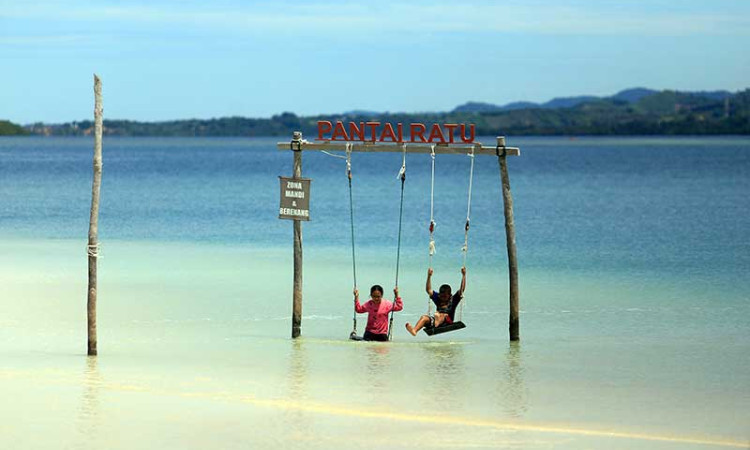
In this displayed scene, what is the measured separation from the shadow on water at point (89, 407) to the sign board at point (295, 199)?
3.58 metres

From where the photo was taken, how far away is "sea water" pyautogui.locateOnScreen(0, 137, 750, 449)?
12820 mm

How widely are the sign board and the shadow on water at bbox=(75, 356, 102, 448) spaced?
3581 mm

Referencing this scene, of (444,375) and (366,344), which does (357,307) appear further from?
(444,375)

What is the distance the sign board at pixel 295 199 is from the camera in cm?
1802

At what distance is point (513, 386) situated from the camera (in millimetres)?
15180

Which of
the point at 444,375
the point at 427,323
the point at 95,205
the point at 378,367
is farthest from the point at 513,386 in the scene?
the point at 95,205

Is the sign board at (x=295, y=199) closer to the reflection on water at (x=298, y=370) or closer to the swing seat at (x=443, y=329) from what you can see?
the reflection on water at (x=298, y=370)

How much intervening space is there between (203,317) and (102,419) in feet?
26.6

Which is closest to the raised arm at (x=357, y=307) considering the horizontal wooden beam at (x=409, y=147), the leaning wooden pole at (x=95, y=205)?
the horizontal wooden beam at (x=409, y=147)

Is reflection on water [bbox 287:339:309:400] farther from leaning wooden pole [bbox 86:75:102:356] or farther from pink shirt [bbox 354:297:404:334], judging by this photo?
leaning wooden pole [bbox 86:75:102:356]

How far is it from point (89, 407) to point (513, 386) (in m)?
5.02

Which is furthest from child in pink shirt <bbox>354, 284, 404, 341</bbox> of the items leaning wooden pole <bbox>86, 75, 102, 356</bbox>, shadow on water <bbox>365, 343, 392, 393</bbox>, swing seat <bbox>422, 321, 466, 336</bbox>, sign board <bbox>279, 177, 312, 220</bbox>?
leaning wooden pole <bbox>86, 75, 102, 356</bbox>

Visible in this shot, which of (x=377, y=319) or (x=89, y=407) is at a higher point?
(x=377, y=319)

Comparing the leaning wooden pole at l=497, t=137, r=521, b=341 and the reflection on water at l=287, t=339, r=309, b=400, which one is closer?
the reflection on water at l=287, t=339, r=309, b=400
